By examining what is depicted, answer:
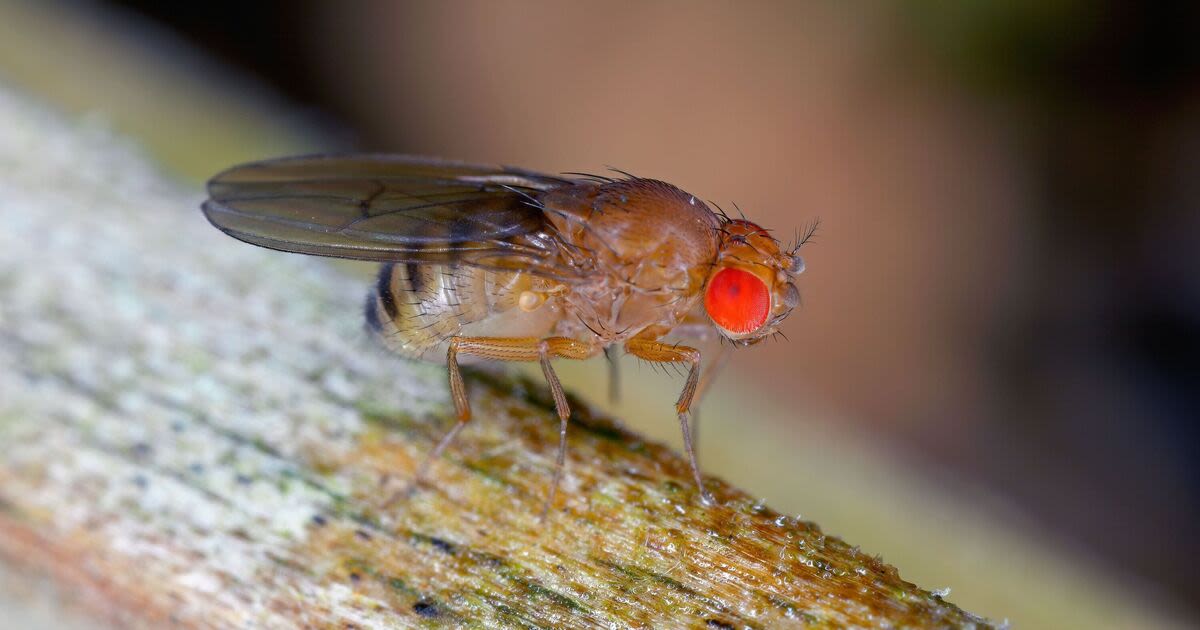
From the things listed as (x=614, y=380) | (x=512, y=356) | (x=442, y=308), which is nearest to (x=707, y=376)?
(x=614, y=380)

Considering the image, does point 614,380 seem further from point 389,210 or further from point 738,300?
point 389,210

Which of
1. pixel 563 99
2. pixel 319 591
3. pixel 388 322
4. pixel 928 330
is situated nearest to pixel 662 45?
pixel 563 99

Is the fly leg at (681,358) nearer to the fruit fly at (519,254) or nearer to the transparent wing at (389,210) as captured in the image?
the fruit fly at (519,254)

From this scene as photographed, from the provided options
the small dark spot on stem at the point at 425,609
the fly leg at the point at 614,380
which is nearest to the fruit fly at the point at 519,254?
the fly leg at the point at 614,380

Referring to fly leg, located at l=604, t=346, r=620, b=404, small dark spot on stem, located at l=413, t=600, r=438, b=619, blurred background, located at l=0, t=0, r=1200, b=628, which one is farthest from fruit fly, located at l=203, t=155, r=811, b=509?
small dark spot on stem, located at l=413, t=600, r=438, b=619

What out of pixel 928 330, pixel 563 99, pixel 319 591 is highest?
pixel 563 99

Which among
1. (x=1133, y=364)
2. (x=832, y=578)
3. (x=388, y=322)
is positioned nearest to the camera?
(x=832, y=578)

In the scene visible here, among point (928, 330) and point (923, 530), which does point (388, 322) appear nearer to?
point (923, 530)
